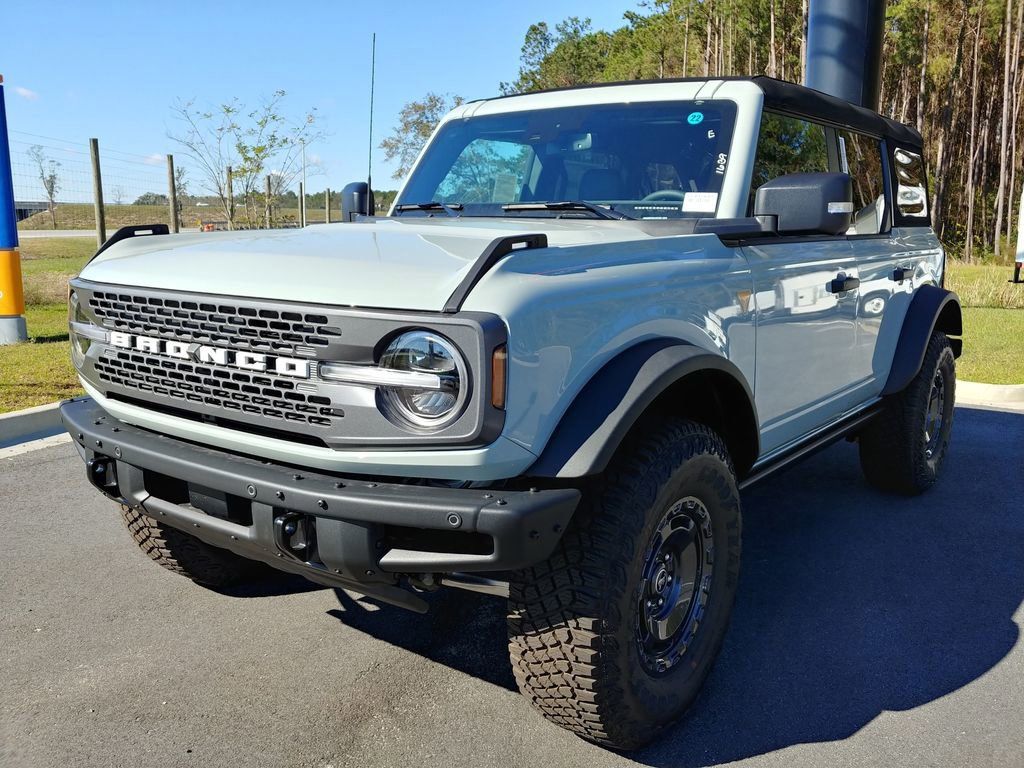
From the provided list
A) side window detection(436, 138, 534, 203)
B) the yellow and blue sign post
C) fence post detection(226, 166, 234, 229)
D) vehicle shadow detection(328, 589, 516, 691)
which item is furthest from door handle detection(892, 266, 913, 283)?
fence post detection(226, 166, 234, 229)

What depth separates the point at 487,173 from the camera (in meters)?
3.88

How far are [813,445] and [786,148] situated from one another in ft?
4.04

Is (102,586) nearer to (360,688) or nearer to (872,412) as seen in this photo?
(360,688)

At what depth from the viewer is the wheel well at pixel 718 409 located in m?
2.68

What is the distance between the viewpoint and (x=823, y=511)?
4.74 m

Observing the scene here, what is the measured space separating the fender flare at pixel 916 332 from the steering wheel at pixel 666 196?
1.84m

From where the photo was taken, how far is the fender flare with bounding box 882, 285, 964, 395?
14.6ft

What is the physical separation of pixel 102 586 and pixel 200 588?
412 mm

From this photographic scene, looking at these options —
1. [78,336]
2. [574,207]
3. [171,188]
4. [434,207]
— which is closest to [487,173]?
[434,207]

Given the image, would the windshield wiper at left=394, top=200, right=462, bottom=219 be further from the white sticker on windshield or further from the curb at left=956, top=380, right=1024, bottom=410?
the curb at left=956, top=380, right=1024, bottom=410

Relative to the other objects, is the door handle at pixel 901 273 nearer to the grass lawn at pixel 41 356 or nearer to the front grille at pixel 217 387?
the front grille at pixel 217 387

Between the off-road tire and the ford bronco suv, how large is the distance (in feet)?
0.04

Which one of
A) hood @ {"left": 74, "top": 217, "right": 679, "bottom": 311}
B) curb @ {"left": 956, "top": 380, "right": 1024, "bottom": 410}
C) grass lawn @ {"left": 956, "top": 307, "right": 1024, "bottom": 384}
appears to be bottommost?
curb @ {"left": 956, "top": 380, "right": 1024, "bottom": 410}

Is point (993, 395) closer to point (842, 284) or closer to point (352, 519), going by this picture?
point (842, 284)
